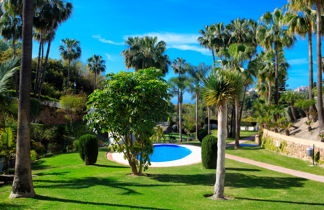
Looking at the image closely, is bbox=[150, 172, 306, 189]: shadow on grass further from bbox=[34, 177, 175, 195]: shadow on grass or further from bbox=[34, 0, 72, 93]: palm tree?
bbox=[34, 0, 72, 93]: palm tree

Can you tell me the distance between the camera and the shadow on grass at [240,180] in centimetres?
1113

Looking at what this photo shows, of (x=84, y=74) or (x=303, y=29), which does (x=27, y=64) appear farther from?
(x=84, y=74)

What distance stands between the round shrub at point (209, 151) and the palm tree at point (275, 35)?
1726cm

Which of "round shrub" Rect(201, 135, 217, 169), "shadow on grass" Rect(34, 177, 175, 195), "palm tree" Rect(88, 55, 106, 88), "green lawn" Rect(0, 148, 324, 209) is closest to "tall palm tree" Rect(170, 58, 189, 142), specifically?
"palm tree" Rect(88, 55, 106, 88)

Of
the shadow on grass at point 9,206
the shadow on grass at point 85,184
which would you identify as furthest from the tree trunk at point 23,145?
the shadow on grass at point 85,184

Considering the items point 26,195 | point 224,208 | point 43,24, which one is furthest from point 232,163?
point 43,24

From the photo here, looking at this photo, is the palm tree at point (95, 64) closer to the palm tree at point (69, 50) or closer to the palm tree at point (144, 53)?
the palm tree at point (69, 50)

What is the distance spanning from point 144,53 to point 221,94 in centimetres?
2457

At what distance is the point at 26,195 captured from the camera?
8422 mm

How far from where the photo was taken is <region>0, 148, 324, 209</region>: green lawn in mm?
8133

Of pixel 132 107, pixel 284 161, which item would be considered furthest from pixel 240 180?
pixel 284 161

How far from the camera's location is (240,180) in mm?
12070

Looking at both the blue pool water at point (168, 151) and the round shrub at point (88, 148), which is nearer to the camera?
the round shrub at point (88, 148)

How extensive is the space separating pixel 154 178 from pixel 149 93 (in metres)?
3.92
